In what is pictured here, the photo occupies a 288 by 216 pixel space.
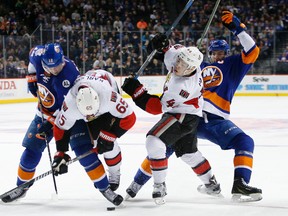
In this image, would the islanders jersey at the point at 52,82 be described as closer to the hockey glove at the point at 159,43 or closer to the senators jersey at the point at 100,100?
the senators jersey at the point at 100,100

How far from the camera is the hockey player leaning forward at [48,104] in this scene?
3842mm

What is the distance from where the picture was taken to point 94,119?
3.85 meters

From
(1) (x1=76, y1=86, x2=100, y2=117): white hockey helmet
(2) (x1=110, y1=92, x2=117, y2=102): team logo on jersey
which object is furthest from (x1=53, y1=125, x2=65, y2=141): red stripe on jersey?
(2) (x1=110, y1=92, x2=117, y2=102): team logo on jersey

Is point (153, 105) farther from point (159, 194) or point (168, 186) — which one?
point (168, 186)

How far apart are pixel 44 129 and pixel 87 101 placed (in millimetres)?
613

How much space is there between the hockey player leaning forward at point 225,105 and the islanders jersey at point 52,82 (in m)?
0.60

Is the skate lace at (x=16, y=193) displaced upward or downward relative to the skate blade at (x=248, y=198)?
downward

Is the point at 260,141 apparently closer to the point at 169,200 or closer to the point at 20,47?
the point at 169,200

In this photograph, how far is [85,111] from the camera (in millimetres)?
3568

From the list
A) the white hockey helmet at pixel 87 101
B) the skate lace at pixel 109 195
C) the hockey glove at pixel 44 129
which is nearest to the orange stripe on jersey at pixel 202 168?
the skate lace at pixel 109 195

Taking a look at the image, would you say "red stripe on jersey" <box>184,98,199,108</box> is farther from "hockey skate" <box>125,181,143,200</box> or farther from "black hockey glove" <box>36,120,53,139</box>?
"black hockey glove" <box>36,120,53,139</box>

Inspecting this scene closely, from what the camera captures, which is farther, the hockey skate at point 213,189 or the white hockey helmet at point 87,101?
the hockey skate at point 213,189

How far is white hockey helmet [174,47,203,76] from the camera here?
374 cm

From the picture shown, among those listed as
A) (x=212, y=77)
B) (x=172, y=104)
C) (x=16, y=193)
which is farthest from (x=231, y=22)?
(x=16, y=193)
